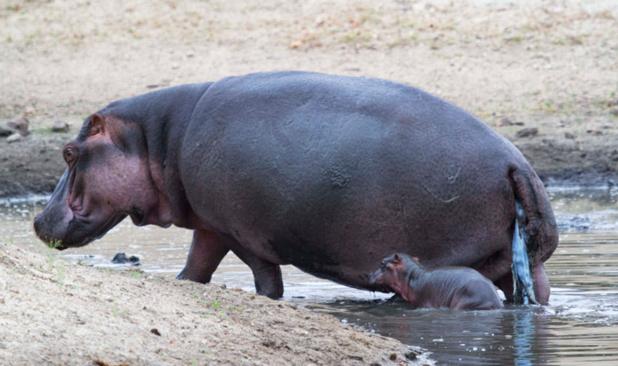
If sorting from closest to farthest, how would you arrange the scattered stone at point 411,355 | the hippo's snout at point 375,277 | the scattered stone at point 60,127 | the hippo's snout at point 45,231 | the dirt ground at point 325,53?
the scattered stone at point 411,355 → the hippo's snout at point 375,277 → the hippo's snout at point 45,231 → the scattered stone at point 60,127 → the dirt ground at point 325,53

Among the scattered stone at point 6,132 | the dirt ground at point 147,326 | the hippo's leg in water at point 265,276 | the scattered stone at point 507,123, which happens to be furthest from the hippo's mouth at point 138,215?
the scattered stone at point 507,123

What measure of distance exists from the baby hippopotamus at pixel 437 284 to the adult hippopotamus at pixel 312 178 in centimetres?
10

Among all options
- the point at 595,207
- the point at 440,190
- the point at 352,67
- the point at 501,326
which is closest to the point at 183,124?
the point at 440,190

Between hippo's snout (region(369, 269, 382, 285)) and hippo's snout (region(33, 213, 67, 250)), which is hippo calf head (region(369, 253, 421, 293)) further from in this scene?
hippo's snout (region(33, 213, 67, 250))

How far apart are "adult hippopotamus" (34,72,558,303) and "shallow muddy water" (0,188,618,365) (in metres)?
0.30

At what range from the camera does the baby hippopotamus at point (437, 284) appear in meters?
7.55

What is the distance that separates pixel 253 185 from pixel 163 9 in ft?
38.1

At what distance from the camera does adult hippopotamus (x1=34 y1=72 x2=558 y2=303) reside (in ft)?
25.3

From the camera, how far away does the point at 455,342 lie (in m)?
6.82

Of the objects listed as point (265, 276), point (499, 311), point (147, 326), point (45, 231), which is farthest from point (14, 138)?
point (147, 326)

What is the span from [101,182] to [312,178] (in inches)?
59.0

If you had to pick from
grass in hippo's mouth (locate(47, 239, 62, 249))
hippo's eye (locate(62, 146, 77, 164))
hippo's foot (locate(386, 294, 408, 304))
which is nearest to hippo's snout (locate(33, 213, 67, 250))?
grass in hippo's mouth (locate(47, 239, 62, 249))

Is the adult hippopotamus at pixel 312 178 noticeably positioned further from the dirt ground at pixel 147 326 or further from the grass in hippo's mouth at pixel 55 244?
the dirt ground at pixel 147 326

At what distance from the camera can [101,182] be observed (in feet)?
28.9
